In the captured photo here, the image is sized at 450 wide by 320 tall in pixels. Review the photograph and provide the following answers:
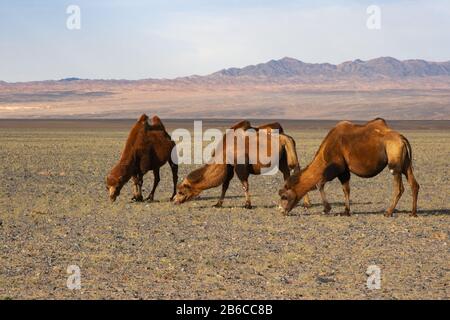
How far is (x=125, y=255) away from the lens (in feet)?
36.0

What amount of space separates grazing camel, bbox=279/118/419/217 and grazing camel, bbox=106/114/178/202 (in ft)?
12.0

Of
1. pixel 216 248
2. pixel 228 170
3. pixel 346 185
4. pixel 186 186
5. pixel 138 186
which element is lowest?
pixel 216 248

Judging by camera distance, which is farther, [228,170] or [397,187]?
[228,170]

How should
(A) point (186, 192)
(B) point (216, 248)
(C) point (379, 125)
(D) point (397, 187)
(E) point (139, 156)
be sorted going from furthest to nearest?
(E) point (139, 156) < (A) point (186, 192) < (C) point (379, 125) < (D) point (397, 187) < (B) point (216, 248)

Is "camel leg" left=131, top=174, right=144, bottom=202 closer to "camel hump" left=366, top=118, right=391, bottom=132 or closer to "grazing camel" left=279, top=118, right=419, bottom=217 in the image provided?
"grazing camel" left=279, top=118, right=419, bottom=217

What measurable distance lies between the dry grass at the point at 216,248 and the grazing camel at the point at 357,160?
54 centimetres

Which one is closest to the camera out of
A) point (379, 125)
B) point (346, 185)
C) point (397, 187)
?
point (397, 187)

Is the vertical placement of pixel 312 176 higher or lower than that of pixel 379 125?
lower

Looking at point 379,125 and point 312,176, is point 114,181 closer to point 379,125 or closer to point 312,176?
point 312,176

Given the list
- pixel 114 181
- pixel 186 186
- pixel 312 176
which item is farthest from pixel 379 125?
pixel 114 181

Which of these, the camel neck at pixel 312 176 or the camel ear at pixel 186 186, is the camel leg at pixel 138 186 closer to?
the camel ear at pixel 186 186

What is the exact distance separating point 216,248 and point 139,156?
597cm

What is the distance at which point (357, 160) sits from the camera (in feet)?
46.9
